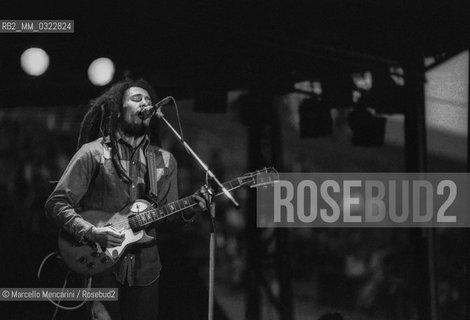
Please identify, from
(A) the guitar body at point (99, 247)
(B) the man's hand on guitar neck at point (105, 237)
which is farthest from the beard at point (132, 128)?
(B) the man's hand on guitar neck at point (105, 237)

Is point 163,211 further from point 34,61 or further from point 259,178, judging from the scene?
point 34,61

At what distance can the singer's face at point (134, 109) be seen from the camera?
453 centimetres

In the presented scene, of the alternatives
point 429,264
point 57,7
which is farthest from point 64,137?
point 429,264

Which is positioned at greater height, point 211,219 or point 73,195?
point 73,195

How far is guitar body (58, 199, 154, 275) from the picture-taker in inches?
169

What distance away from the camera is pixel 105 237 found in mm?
4254

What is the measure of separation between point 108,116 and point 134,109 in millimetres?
208

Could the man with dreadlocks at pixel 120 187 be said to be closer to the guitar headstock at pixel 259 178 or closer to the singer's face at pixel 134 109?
the singer's face at pixel 134 109

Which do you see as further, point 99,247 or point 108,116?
point 108,116

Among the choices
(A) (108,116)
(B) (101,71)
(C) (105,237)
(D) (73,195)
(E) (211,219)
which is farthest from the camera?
(B) (101,71)

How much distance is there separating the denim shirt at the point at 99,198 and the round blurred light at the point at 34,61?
95 centimetres

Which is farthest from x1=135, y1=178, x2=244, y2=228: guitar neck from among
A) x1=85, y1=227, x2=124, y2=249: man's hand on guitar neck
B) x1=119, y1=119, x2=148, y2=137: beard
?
x1=119, y1=119, x2=148, y2=137: beard

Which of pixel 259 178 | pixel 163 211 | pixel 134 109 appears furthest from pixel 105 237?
pixel 259 178

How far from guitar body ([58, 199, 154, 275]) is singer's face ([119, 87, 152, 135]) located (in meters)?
0.46
